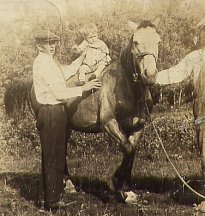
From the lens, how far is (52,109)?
4164mm

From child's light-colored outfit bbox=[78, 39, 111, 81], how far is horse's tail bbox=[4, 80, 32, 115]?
38 cm

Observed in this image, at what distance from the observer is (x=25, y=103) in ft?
13.9

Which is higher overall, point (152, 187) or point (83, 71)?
point (83, 71)

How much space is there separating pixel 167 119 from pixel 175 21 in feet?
2.06

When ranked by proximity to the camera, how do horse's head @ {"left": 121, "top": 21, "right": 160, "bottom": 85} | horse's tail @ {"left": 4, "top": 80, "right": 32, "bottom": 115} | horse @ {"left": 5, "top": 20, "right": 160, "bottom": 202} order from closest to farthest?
horse's head @ {"left": 121, "top": 21, "right": 160, "bottom": 85}, horse @ {"left": 5, "top": 20, "right": 160, "bottom": 202}, horse's tail @ {"left": 4, "top": 80, "right": 32, "bottom": 115}

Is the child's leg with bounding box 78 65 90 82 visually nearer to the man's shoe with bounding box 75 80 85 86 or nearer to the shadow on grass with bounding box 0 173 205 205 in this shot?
the man's shoe with bounding box 75 80 85 86

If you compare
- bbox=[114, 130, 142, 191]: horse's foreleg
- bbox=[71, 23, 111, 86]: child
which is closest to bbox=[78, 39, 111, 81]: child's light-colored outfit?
bbox=[71, 23, 111, 86]: child

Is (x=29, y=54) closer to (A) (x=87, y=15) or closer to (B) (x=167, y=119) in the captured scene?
(A) (x=87, y=15)

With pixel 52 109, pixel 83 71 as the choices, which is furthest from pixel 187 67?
pixel 52 109

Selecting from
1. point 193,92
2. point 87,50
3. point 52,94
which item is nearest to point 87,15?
point 87,50

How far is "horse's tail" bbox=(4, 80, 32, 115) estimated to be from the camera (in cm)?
424

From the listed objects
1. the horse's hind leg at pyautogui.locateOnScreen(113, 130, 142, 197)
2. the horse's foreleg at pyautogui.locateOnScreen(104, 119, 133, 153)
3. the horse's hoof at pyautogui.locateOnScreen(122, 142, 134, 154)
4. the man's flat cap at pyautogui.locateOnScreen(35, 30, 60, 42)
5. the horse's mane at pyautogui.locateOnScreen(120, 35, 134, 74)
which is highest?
the man's flat cap at pyautogui.locateOnScreen(35, 30, 60, 42)

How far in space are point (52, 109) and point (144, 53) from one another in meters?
→ 0.70

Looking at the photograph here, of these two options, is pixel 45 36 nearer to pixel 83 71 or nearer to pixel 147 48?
pixel 83 71
